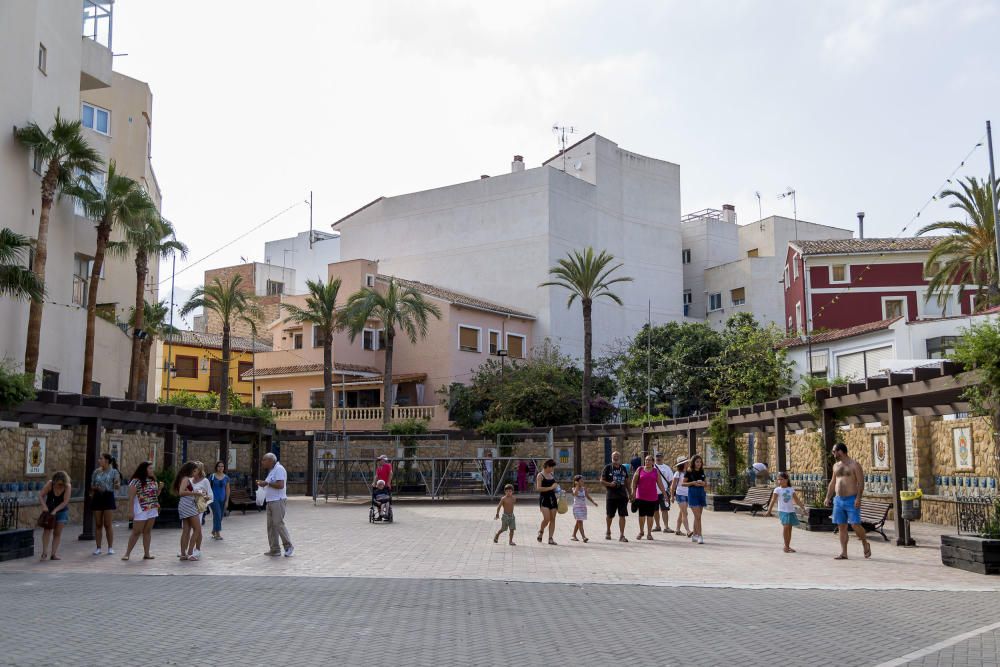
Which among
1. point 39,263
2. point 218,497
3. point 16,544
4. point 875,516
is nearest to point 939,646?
point 875,516

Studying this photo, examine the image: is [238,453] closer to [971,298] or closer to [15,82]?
[15,82]

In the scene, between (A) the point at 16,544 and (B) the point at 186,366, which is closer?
(A) the point at 16,544

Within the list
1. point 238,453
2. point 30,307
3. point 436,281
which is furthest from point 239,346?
point 30,307

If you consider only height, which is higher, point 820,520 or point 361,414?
point 361,414

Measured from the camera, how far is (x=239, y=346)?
64375 millimetres

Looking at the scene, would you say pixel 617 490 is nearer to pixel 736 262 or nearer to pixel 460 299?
pixel 460 299

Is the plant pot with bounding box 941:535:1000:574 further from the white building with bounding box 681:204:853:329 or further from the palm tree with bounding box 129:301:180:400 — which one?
the white building with bounding box 681:204:853:329

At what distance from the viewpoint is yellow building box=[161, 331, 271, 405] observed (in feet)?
200

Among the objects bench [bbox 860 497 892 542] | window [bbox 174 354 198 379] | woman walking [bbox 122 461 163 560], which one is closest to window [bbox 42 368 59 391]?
woman walking [bbox 122 461 163 560]

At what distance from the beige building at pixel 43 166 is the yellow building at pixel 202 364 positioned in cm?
2298

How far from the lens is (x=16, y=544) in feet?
50.3

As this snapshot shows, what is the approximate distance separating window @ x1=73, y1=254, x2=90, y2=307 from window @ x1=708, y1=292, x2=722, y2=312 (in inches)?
1758

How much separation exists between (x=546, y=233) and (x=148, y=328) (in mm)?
24969

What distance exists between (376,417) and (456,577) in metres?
38.5
